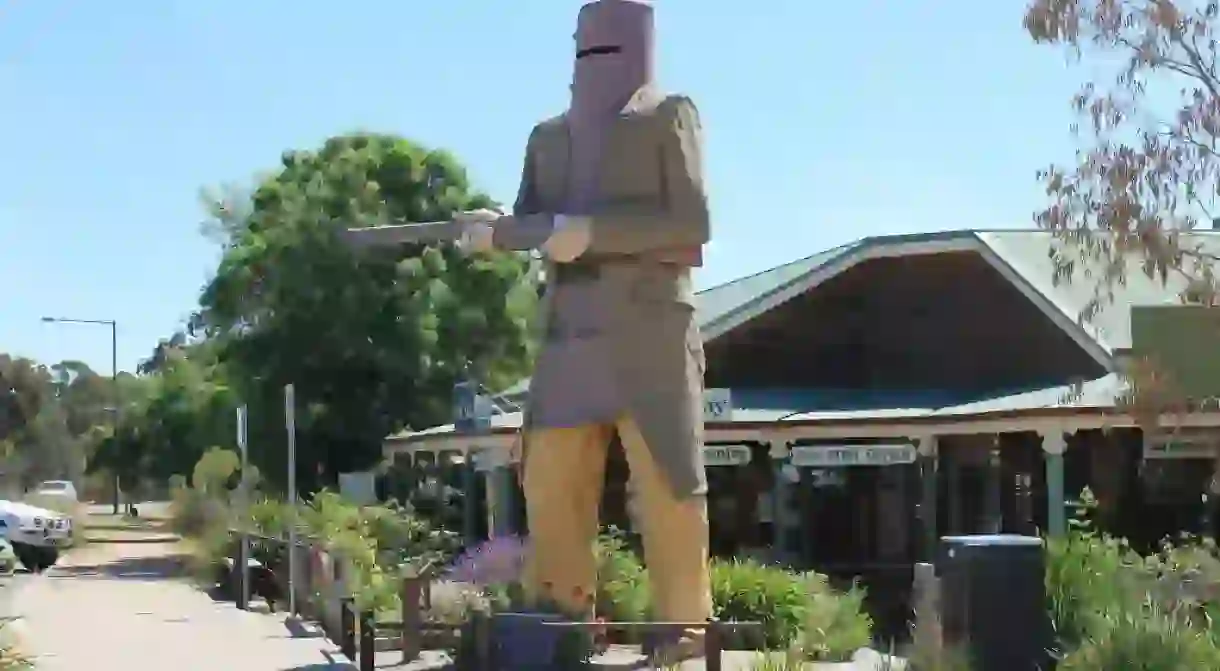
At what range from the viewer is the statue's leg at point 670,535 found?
9422mm

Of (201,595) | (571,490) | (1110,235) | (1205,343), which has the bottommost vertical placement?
(201,595)

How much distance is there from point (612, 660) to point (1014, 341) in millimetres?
13451

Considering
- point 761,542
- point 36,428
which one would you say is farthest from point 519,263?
point 36,428

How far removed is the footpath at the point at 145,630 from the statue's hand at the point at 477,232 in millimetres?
3719

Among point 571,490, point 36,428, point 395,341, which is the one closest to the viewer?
point 571,490

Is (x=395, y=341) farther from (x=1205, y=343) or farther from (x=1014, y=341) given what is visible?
(x=1205, y=343)

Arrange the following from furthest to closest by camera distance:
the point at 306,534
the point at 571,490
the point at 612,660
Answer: the point at 306,534 → the point at 612,660 → the point at 571,490

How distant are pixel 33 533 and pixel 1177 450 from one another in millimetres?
18272

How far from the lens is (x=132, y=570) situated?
28719 mm

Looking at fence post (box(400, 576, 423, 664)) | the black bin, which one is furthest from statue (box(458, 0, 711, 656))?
fence post (box(400, 576, 423, 664))

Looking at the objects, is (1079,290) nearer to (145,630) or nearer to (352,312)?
(145,630)

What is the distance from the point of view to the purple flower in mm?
11727

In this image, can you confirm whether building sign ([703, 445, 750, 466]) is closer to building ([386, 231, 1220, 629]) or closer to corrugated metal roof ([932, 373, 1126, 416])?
building ([386, 231, 1220, 629])

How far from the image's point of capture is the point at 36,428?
233 feet
